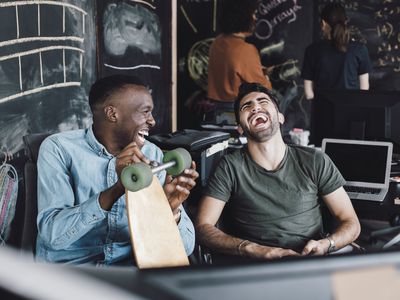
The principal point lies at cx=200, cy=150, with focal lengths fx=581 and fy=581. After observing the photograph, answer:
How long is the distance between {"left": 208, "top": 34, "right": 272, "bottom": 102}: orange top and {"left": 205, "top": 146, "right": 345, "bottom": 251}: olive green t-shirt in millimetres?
1765

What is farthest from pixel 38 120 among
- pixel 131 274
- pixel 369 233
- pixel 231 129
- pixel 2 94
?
pixel 131 274

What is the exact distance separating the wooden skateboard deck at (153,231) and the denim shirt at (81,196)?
1.24 ft

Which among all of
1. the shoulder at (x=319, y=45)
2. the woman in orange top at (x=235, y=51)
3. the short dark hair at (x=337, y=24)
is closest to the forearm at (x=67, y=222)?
the woman in orange top at (x=235, y=51)

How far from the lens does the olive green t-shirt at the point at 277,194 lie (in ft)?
7.13

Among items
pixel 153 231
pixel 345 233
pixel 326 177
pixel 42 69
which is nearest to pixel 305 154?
pixel 326 177

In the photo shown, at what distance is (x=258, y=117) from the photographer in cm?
228

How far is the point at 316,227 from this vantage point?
2225mm

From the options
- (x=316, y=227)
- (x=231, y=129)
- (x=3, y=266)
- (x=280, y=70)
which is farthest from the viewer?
(x=280, y=70)

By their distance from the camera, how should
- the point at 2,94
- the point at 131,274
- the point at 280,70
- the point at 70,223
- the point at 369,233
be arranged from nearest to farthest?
the point at 131,274
the point at 70,223
the point at 2,94
the point at 369,233
the point at 280,70

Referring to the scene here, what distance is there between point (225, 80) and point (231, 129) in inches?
32.1

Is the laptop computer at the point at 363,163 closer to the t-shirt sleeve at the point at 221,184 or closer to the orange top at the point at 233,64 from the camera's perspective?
the t-shirt sleeve at the point at 221,184

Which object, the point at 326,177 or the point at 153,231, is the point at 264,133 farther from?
the point at 153,231

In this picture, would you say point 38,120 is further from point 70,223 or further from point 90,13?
point 70,223

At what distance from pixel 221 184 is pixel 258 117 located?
1.02ft
